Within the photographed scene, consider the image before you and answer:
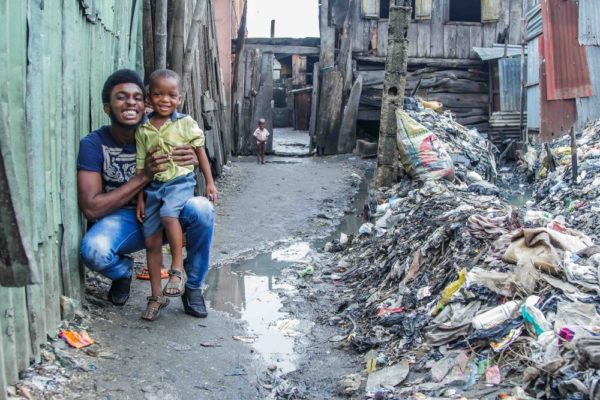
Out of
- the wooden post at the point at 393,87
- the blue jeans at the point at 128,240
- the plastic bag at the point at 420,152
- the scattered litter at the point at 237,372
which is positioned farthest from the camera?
the wooden post at the point at 393,87

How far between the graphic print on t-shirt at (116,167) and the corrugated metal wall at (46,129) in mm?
197

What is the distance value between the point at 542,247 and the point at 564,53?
36.0 feet

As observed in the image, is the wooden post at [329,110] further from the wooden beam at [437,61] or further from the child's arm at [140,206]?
the child's arm at [140,206]

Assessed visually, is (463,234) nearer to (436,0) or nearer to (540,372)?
(540,372)

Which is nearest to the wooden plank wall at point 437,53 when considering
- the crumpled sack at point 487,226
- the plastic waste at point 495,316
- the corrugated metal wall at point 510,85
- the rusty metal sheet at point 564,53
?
the corrugated metal wall at point 510,85

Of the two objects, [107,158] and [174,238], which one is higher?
[107,158]

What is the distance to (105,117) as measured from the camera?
14.5ft

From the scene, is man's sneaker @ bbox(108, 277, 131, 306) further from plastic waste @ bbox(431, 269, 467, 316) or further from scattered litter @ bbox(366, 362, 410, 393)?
plastic waste @ bbox(431, 269, 467, 316)

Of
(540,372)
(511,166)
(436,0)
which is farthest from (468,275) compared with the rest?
(436,0)

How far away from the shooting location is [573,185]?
876 cm

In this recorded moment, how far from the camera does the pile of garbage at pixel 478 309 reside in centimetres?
276

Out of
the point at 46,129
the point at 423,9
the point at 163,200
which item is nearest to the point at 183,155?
the point at 163,200

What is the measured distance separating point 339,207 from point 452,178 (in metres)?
1.69

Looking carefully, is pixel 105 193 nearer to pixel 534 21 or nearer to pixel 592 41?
pixel 592 41
